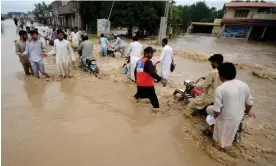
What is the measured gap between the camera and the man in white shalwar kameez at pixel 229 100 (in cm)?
280

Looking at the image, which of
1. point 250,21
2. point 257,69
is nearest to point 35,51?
point 257,69

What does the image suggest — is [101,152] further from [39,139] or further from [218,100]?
[218,100]

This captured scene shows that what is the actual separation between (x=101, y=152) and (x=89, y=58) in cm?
505

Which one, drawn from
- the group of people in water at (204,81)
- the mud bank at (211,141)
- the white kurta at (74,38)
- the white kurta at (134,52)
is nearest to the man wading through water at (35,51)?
the group of people in water at (204,81)

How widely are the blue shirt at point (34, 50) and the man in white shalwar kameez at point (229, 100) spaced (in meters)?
5.55

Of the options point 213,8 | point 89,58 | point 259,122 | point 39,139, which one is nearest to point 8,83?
point 89,58

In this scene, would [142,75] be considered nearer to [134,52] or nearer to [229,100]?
[229,100]

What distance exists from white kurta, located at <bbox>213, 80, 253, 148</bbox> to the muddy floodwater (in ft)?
1.78

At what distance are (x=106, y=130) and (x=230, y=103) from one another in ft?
7.71

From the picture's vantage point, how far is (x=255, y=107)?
5922mm

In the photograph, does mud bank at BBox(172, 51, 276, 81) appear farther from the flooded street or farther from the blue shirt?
the blue shirt

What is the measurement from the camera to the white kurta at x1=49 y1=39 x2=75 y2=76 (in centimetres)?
631

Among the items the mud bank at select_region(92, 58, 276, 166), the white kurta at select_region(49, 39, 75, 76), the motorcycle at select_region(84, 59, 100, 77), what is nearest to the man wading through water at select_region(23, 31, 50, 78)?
the white kurta at select_region(49, 39, 75, 76)

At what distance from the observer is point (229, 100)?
111 inches
